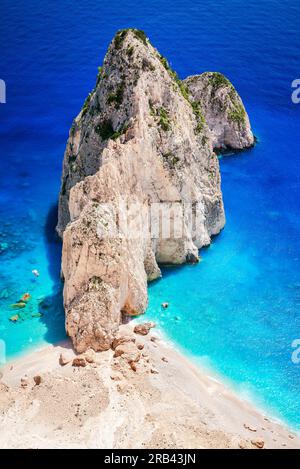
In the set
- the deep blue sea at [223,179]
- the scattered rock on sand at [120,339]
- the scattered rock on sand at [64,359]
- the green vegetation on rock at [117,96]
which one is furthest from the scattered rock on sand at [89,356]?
the green vegetation on rock at [117,96]

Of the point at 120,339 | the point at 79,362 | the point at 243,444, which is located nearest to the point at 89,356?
the point at 79,362

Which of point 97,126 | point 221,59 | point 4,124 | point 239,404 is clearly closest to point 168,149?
point 97,126

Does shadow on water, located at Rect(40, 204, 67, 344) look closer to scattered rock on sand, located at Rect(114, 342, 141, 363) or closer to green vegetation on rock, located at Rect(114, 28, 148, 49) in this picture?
scattered rock on sand, located at Rect(114, 342, 141, 363)

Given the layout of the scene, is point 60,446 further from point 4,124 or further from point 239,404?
point 4,124

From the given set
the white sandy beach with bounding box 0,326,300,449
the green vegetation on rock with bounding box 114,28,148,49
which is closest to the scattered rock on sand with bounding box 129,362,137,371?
the white sandy beach with bounding box 0,326,300,449

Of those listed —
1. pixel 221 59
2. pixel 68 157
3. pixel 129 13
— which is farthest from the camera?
pixel 129 13

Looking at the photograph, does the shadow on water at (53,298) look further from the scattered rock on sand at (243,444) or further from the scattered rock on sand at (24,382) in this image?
the scattered rock on sand at (243,444)
